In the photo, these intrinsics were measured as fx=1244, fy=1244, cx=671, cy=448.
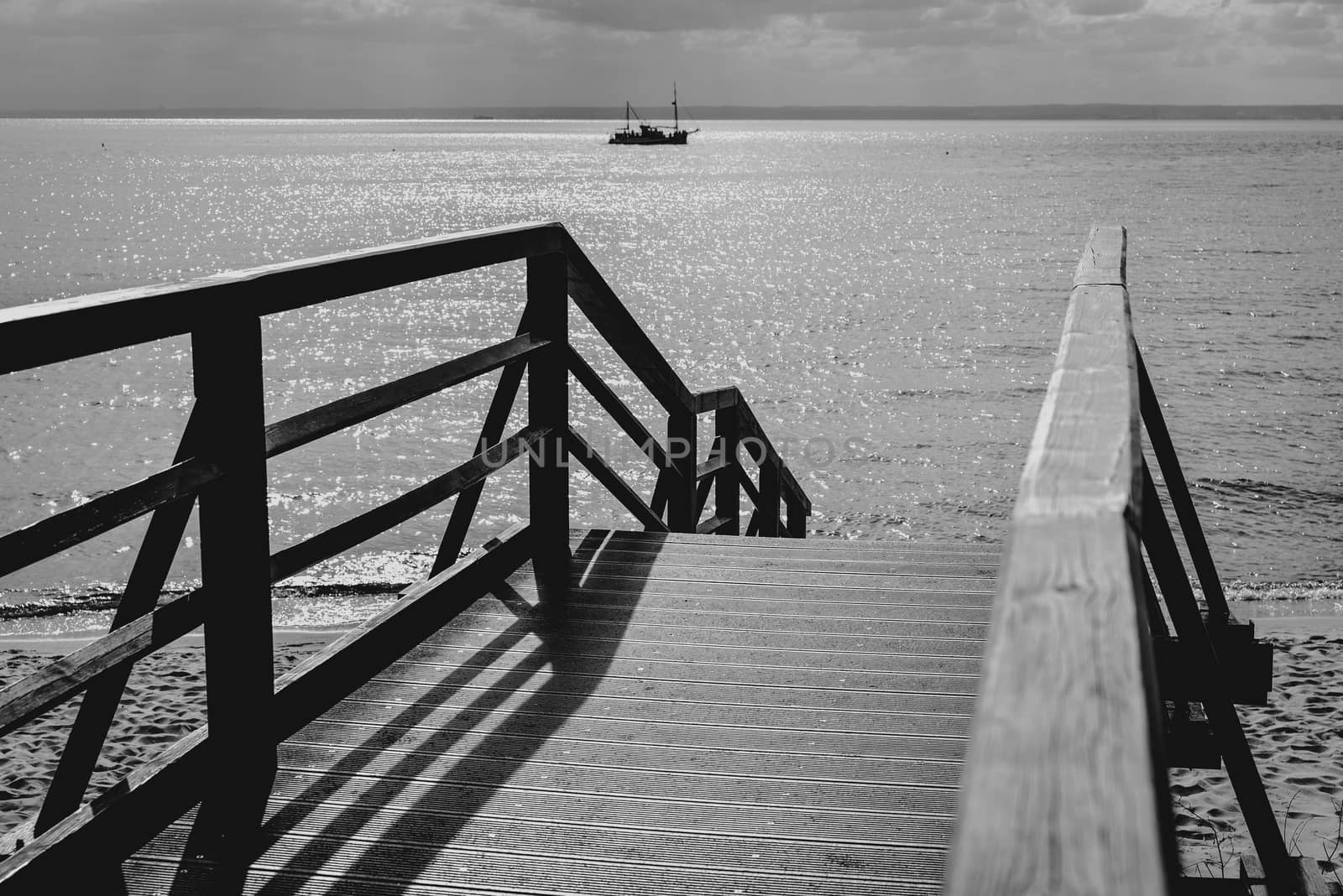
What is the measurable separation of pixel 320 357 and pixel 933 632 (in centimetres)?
2205

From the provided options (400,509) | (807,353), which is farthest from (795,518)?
(807,353)

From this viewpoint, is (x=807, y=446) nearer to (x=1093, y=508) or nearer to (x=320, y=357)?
(x=320, y=357)

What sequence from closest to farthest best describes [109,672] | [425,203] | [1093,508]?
[1093,508] < [109,672] < [425,203]

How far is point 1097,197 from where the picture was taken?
250ft

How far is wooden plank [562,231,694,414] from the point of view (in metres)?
A: 4.52

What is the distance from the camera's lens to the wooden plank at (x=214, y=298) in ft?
6.61

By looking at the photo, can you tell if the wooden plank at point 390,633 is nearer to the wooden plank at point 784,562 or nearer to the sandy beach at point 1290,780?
the wooden plank at point 784,562

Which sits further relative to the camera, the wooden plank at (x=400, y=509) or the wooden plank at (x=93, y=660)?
the wooden plank at (x=400, y=509)

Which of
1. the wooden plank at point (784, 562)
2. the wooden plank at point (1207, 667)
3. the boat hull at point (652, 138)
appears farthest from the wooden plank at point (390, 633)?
the boat hull at point (652, 138)

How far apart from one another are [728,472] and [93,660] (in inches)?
217

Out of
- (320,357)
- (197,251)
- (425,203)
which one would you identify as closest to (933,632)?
(320,357)

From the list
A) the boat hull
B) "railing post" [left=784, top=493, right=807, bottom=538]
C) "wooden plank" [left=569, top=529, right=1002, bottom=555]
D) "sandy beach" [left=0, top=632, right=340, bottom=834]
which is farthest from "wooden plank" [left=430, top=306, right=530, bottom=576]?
the boat hull

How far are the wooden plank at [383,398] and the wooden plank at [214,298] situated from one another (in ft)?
0.86

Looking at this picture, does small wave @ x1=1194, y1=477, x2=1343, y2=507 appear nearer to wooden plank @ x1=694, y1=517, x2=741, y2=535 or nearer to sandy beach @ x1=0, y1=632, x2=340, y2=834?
wooden plank @ x1=694, y1=517, x2=741, y2=535
